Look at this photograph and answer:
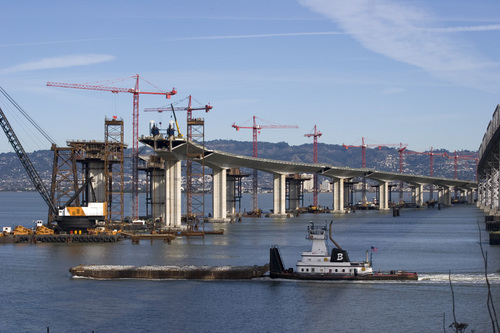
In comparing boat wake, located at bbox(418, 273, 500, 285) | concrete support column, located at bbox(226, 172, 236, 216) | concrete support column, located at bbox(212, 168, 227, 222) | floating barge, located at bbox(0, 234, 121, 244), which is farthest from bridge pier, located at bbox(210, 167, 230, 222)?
boat wake, located at bbox(418, 273, 500, 285)

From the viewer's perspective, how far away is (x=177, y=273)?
6469cm

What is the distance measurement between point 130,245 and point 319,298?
49.9 metres

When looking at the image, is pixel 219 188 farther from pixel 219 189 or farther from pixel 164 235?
pixel 164 235

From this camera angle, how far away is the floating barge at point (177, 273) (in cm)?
6412

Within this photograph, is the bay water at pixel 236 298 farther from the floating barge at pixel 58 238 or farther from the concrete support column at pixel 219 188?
the concrete support column at pixel 219 188

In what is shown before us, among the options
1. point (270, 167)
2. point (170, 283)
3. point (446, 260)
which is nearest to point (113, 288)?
point (170, 283)

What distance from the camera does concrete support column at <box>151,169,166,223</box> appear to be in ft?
484

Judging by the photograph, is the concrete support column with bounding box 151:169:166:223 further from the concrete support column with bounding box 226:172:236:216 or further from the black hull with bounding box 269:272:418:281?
the black hull with bounding box 269:272:418:281

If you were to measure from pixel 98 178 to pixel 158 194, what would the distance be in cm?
1944

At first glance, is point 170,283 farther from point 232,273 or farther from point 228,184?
point 228,184

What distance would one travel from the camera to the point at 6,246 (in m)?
99.2

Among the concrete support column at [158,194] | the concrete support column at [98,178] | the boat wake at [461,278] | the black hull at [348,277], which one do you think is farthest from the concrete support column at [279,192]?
the black hull at [348,277]

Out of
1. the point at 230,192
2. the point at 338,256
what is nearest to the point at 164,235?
the point at 338,256

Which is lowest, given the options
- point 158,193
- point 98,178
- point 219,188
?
point 158,193
